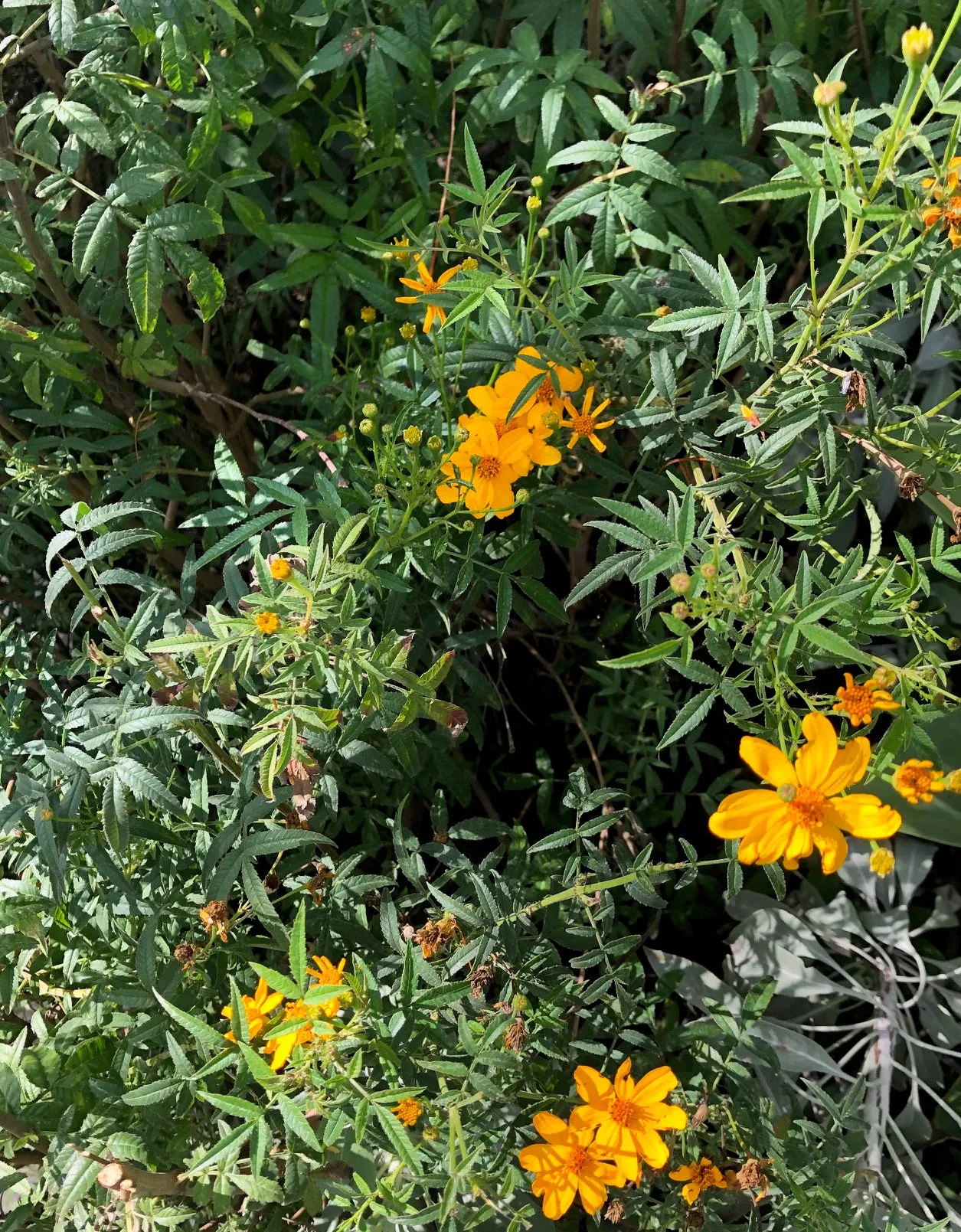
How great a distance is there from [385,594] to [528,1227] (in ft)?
2.80

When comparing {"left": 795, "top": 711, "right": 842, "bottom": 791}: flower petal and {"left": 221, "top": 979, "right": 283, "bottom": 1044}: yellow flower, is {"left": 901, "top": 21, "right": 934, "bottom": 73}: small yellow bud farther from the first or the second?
{"left": 221, "top": 979, "right": 283, "bottom": 1044}: yellow flower

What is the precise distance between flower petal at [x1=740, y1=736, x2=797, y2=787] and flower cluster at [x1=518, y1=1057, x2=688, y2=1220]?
47cm

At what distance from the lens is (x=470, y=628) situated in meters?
1.70

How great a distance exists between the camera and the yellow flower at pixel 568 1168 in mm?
1128

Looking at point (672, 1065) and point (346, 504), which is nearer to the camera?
point (346, 504)

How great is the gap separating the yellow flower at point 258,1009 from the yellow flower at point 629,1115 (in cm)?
37

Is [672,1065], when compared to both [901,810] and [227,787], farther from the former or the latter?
[227,787]

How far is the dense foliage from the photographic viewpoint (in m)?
1.00

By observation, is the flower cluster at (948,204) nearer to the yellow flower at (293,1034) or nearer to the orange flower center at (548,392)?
the orange flower center at (548,392)

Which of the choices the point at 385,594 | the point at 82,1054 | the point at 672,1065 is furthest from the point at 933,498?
the point at 82,1054

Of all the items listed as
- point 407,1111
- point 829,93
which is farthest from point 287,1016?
point 829,93

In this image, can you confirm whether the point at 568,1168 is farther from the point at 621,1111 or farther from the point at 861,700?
the point at 861,700

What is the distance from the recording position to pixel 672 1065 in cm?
147

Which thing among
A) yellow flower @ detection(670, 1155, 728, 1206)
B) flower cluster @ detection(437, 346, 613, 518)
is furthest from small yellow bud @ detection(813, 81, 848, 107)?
yellow flower @ detection(670, 1155, 728, 1206)
